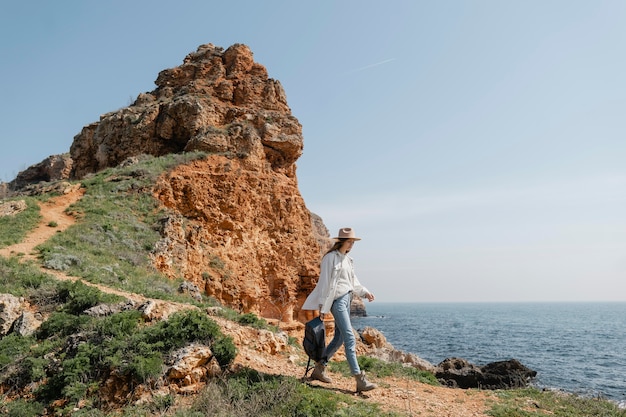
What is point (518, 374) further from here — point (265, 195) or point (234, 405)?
point (234, 405)

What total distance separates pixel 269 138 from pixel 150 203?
8.67m

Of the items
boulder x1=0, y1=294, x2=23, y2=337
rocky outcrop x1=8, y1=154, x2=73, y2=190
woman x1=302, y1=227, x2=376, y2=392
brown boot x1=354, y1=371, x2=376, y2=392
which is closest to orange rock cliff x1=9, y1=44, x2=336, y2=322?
boulder x1=0, y1=294, x2=23, y2=337

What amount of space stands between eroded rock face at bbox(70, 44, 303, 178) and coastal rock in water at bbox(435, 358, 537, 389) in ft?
48.4

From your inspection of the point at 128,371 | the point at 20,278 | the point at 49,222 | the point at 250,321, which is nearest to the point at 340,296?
the point at 128,371

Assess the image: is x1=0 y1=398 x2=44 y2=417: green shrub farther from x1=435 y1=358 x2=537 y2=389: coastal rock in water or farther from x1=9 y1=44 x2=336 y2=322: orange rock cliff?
x1=435 y1=358 x2=537 y2=389: coastal rock in water

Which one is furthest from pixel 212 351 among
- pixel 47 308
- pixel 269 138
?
pixel 269 138

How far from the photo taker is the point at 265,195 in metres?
23.5

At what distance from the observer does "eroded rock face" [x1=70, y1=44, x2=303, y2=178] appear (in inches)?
976

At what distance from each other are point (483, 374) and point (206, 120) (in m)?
21.4

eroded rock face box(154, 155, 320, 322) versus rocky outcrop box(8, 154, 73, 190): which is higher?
rocky outcrop box(8, 154, 73, 190)

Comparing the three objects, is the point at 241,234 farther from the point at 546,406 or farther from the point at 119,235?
the point at 546,406

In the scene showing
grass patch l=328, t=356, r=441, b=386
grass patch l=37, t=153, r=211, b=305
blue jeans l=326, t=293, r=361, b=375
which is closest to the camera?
blue jeans l=326, t=293, r=361, b=375

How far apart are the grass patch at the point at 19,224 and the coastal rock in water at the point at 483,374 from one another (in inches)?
723

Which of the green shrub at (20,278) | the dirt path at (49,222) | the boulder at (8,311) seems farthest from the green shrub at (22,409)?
the dirt path at (49,222)
